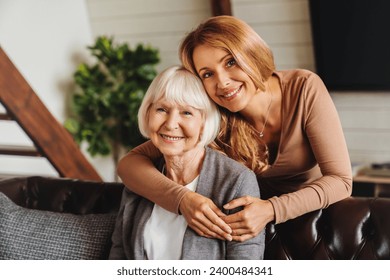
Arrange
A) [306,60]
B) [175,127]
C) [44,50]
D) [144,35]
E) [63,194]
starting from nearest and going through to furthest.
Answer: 1. [175,127]
2. [63,194]
3. [306,60]
4. [44,50]
5. [144,35]

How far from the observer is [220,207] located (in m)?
1.51

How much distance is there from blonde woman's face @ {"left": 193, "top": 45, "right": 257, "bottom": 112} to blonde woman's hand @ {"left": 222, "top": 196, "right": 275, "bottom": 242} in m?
0.32

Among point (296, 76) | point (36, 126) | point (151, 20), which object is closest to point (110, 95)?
point (151, 20)

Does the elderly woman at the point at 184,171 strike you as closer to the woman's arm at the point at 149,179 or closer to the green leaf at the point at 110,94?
the woman's arm at the point at 149,179

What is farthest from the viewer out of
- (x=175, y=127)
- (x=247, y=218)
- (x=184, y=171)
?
(x=184, y=171)

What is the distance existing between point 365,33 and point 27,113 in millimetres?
2049

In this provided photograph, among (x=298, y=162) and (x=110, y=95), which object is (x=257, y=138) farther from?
(x=110, y=95)

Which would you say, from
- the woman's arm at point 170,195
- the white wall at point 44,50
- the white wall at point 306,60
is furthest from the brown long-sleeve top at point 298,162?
the white wall at point 44,50

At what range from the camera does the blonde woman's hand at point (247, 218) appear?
143 cm

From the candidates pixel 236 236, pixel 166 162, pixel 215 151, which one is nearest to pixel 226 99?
pixel 215 151

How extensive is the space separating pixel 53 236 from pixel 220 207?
2.09ft

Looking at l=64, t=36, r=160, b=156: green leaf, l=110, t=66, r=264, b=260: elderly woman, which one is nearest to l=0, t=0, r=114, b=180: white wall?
l=64, t=36, r=160, b=156: green leaf

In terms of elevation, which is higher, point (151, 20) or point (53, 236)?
point (151, 20)

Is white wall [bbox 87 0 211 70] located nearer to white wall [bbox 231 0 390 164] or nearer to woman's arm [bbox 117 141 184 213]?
white wall [bbox 231 0 390 164]
